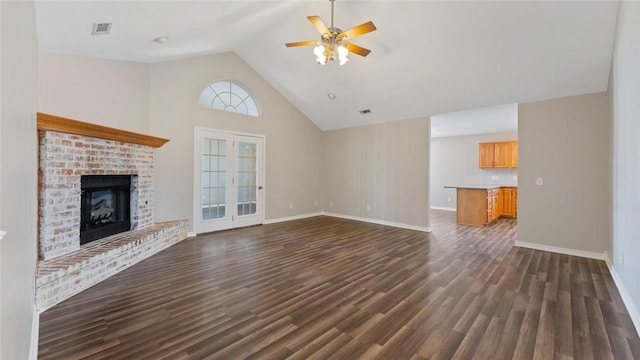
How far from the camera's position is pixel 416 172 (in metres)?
5.92

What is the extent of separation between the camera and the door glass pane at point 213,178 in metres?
5.37

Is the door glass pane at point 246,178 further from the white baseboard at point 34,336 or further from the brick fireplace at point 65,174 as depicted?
the white baseboard at point 34,336

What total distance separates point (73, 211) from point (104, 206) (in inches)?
27.9

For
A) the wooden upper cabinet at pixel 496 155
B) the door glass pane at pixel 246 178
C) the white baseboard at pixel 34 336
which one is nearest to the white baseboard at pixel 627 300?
the white baseboard at pixel 34 336

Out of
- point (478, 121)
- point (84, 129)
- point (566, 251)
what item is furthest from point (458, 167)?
point (84, 129)

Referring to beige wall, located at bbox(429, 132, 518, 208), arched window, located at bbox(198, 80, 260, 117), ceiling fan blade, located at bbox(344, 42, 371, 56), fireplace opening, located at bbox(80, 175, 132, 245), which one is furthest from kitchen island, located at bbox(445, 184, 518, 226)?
fireplace opening, located at bbox(80, 175, 132, 245)

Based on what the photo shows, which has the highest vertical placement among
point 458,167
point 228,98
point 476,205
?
point 228,98

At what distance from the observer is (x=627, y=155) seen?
8.13 feet

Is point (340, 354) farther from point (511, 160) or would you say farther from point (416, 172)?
point (511, 160)

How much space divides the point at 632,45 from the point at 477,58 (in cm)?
180

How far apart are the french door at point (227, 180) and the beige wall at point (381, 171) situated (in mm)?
2218

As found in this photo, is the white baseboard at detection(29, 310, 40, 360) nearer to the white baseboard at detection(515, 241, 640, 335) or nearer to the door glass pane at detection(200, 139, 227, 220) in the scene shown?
the door glass pane at detection(200, 139, 227, 220)

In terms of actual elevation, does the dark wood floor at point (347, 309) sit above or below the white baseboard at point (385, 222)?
below

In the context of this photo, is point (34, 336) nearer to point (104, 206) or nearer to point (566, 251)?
point (104, 206)
